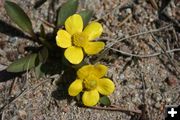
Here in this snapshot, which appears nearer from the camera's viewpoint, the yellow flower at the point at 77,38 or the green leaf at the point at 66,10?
the yellow flower at the point at 77,38

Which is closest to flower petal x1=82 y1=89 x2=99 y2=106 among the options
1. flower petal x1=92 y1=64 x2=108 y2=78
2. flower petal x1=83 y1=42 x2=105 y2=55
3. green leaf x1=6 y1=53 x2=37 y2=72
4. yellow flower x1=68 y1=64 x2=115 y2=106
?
yellow flower x1=68 y1=64 x2=115 y2=106

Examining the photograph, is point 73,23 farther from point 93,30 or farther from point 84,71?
point 84,71

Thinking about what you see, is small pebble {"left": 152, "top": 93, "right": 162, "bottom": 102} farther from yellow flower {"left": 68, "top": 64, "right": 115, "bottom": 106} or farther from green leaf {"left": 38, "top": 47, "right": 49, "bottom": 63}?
green leaf {"left": 38, "top": 47, "right": 49, "bottom": 63}

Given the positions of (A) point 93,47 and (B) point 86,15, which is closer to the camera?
(A) point 93,47

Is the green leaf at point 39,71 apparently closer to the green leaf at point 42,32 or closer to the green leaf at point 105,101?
the green leaf at point 42,32

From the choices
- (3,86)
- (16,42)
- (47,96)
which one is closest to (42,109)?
(47,96)

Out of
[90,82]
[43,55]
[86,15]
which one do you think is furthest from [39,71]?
[86,15]

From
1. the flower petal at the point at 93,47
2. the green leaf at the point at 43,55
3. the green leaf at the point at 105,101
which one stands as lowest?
the green leaf at the point at 105,101

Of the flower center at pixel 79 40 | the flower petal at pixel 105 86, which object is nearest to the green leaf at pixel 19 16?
the flower center at pixel 79 40
